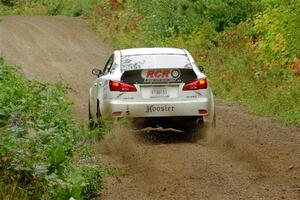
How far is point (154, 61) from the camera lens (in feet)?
41.8

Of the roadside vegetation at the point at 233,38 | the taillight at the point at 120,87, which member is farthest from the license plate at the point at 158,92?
the roadside vegetation at the point at 233,38

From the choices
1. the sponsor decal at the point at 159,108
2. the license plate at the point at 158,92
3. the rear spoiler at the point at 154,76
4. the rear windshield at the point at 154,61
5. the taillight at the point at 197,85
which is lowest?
the sponsor decal at the point at 159,108

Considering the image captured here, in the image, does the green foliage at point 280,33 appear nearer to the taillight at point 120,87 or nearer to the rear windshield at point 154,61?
the rear windshield at point 154,61

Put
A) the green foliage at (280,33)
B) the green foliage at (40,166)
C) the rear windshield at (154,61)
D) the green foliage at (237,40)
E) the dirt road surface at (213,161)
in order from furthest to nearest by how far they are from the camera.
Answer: the green foliage at (280,33) < the green foliage at (237,40) < the rear windshield at (154,61) < the dirt road surface at (213,161) < the green foliage at (40,166)

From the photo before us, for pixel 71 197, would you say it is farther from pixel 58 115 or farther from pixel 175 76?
pixel 175 76

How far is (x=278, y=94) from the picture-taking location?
1822 centimetres

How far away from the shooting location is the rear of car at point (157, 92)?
12430 millimetres

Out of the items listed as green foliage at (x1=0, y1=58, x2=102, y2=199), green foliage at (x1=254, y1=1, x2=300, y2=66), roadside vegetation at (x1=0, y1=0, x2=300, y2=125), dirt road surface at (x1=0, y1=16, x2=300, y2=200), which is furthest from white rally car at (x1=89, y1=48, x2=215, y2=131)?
green foliage at (x1=254, y1=1, x2=300, y2=66)

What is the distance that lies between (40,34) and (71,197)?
2883 centimetres

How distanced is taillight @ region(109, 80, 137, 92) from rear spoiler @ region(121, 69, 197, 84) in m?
0.07

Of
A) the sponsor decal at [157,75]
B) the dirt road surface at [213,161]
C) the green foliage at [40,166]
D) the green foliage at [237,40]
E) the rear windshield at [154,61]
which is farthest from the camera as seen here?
the green foliage at [237,40]

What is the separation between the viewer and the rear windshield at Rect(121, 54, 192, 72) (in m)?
12.5

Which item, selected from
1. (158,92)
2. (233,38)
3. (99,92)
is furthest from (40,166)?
(233,38)

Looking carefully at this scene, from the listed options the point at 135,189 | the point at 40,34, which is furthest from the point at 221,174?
the point at 40,34
